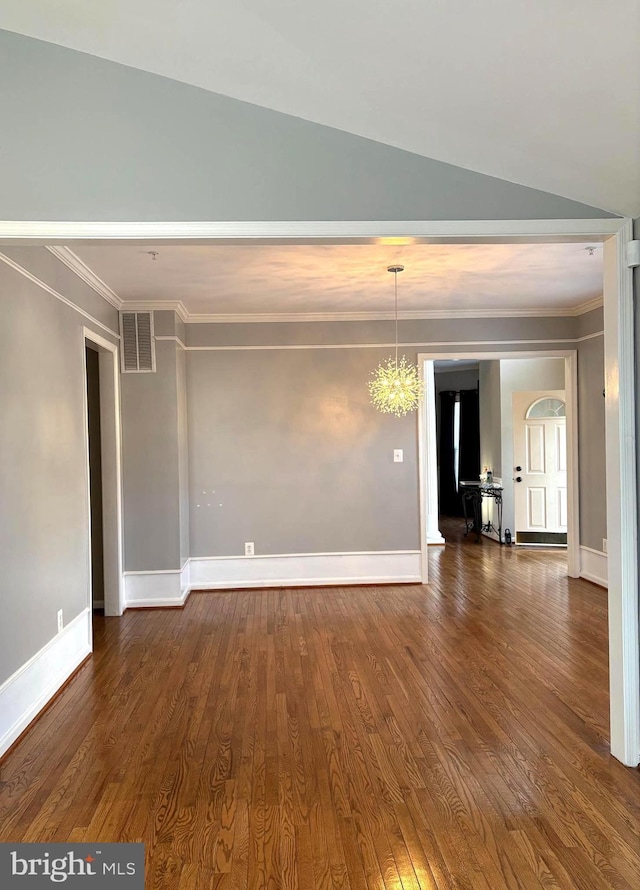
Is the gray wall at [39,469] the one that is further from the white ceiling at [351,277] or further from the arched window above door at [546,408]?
the arched window above door at [546,408]

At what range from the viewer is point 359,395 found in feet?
20.1

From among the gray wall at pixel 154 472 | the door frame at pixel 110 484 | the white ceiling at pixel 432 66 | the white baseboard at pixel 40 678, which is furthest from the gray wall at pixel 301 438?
the white ceiling at pixel 432 66

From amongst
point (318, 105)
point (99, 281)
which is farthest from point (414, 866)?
point (99, 281)

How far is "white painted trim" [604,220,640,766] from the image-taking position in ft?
8.65

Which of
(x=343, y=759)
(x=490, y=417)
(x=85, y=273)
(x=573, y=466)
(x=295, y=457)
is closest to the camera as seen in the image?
(x=343, y=759)

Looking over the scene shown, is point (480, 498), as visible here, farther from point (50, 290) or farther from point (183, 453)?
point (50, 290)

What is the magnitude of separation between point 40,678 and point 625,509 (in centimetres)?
324

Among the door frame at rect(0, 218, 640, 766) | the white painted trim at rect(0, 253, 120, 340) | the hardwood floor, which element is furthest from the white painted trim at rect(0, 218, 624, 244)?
the hardwood floor

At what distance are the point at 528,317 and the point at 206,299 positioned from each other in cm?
333

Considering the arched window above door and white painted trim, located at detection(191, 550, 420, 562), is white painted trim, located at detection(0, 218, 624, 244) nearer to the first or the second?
white painted trim, located at detection(191, 550, 420, 562)

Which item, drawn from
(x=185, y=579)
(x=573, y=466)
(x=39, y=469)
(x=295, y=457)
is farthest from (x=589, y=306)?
(x=39, y=469)

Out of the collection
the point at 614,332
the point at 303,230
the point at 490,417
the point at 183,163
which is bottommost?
the point at 490,417

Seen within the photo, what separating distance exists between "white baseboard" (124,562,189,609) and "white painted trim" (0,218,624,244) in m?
3.69

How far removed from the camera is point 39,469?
339cm
